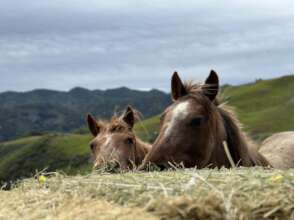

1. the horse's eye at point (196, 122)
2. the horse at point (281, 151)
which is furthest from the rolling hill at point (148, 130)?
the horse's eye at point (196, 122)

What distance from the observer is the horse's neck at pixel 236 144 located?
10.2 meters

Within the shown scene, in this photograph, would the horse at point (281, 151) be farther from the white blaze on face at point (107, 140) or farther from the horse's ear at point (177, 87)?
the white blaze on face at point (107, 140)

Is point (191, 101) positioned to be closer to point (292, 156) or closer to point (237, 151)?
point (237, 151)

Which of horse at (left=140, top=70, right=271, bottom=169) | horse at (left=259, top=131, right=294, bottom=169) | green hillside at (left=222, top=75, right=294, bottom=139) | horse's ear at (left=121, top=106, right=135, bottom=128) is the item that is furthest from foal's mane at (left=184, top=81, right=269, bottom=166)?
green hillside at (left=222, top=75, right=294, bottom=139)

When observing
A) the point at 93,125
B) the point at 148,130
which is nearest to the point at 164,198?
the point at 93,125

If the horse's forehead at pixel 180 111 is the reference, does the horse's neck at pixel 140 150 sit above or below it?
below

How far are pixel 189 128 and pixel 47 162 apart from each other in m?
106

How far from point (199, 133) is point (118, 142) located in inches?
132

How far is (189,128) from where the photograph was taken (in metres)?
9.62

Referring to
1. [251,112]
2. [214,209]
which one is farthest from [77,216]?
[251,112]

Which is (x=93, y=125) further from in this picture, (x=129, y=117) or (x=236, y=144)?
(x=236, y=144)

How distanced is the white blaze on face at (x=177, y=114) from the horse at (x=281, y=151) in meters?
2.90

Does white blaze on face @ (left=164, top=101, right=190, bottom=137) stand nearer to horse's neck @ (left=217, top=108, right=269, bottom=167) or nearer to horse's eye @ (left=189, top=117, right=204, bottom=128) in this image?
horse's eye @ (left=189, top=117, right=204, bottom=128)

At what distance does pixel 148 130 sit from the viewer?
9388 centimetres
